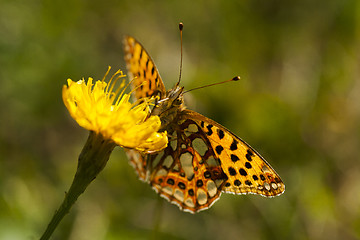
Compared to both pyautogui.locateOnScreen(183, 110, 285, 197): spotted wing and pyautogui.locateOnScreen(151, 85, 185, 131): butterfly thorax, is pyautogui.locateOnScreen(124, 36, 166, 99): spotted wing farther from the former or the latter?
pyautogui.locateOnScreen(183, 110, 285, 197): spotted wing

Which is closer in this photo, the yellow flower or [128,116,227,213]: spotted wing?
the yellow flower

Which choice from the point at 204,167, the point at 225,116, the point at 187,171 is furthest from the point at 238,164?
the point at 225,116

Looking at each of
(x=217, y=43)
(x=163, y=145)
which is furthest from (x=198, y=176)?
(x=217, y=43)

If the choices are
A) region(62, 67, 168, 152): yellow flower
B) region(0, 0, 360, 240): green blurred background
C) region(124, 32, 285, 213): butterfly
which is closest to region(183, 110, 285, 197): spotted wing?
region(124, 32, 285, 213): butterfly

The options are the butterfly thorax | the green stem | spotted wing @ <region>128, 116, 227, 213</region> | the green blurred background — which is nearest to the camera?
the green stem

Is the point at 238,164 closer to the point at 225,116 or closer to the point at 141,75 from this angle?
the point at 141,75

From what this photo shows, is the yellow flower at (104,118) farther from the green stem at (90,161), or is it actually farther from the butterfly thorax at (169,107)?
the butterfly thorax at (169,107)
